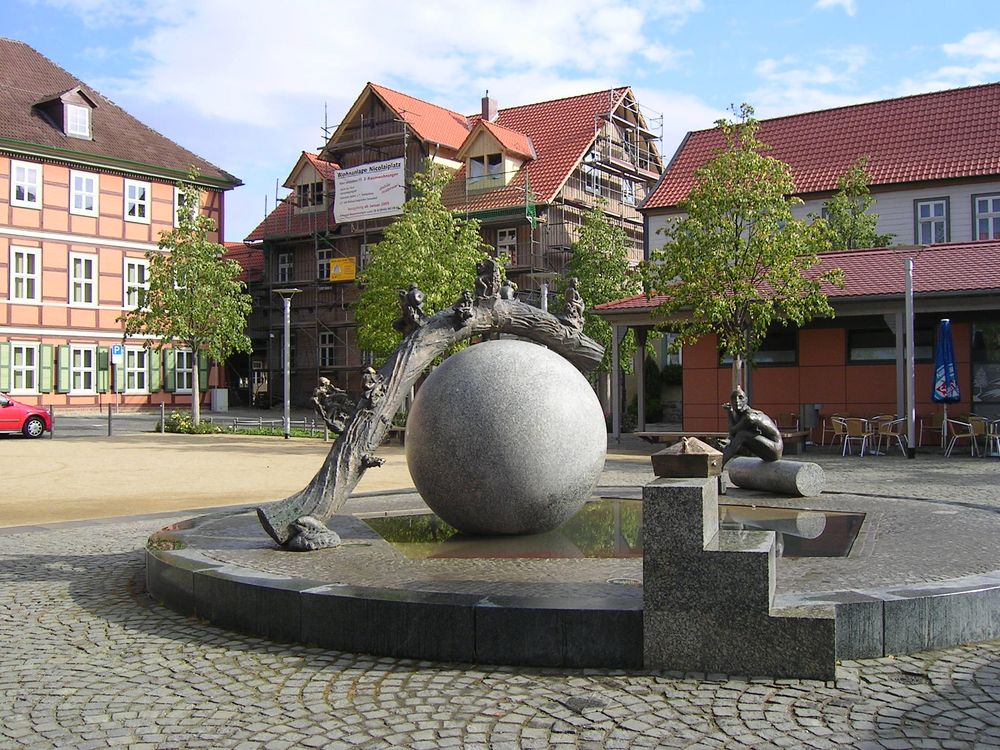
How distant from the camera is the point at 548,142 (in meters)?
47.0

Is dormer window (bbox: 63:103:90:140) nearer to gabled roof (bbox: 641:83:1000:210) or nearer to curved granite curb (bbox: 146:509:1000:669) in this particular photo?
gabled roof (bbox: 641:83:1000:210)

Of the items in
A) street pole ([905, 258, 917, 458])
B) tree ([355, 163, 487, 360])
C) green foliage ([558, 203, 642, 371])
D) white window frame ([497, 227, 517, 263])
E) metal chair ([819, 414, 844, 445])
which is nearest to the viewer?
street pole ([905, 258, 917, 458])

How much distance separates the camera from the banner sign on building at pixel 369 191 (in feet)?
152

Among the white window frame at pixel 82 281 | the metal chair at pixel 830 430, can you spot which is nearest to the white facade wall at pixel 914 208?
the metal chair at pixel 830 430

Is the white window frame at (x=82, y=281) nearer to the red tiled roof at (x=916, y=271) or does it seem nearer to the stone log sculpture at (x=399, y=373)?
the red tiled roof at (x=916, y=271)

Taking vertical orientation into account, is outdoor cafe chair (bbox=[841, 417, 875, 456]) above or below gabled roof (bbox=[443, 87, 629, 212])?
below

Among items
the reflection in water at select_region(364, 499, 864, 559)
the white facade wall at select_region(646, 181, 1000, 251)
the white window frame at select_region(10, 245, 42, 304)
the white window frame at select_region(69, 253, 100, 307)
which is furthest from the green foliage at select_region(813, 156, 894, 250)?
the white window frame at select_region(10, 245, 42, 304)

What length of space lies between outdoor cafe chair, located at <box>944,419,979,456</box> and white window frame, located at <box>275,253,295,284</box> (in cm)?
3648

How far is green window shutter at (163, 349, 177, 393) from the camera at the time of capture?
1842 inches

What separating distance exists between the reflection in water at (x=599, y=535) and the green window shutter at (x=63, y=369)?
3690 centimetres

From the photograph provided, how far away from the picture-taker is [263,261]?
5550cm

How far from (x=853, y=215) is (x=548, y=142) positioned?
18377 millimetres

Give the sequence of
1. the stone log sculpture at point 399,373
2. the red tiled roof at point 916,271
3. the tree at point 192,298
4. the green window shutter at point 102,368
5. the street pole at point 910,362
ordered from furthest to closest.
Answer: the green window shutter at point 102,368 < the tree at point 192,298 < the red tiled roof at point 916,271 < the street pole at point 910,362 < the stone log sculpture at point 399,373

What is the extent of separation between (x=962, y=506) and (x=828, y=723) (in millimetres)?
7340
